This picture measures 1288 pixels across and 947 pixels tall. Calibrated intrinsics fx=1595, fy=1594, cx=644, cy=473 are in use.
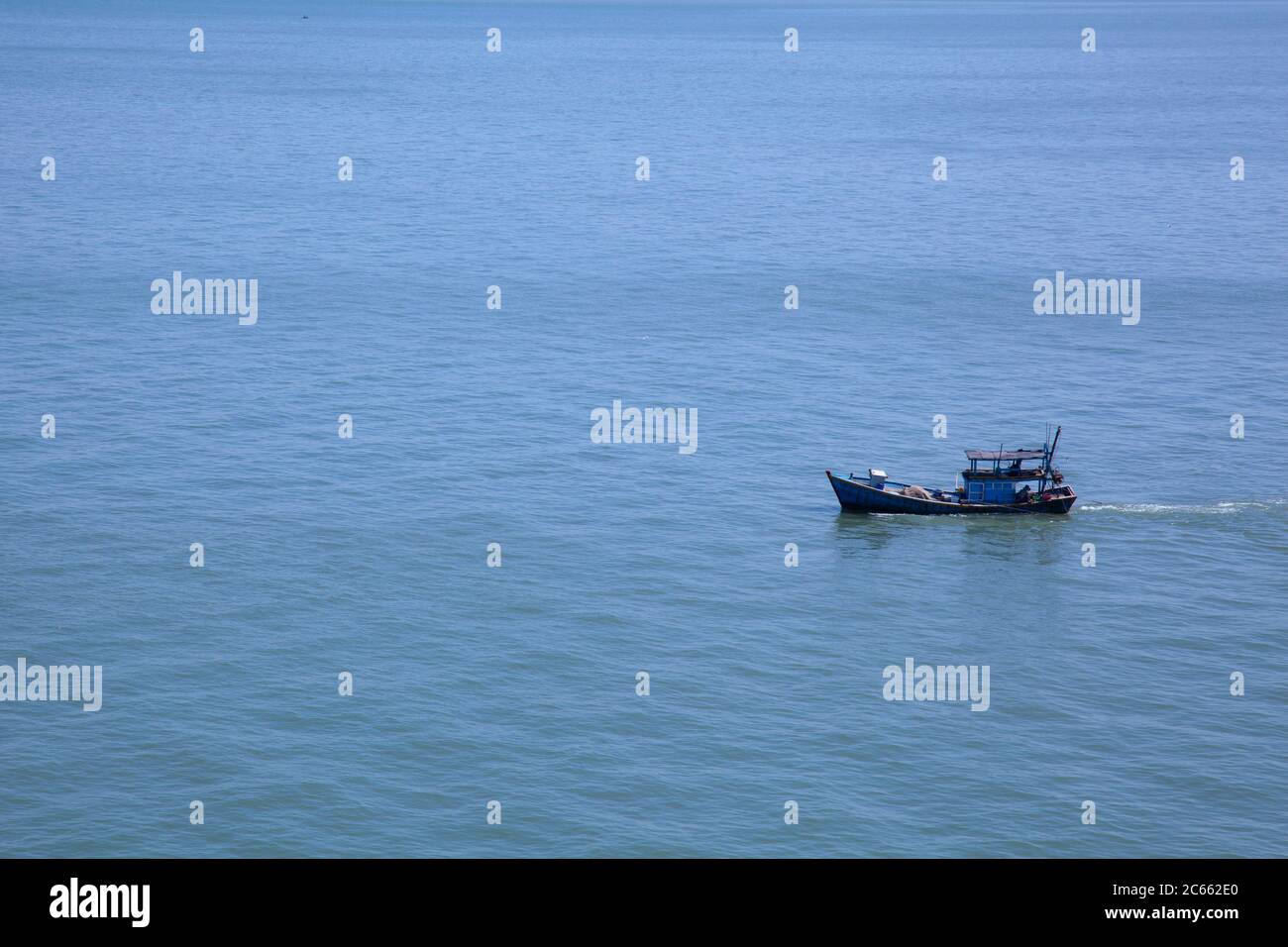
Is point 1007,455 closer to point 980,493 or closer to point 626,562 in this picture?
point 980,493

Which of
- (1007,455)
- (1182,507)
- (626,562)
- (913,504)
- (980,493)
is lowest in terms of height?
(626,562)

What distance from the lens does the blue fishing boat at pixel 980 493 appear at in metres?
87.1

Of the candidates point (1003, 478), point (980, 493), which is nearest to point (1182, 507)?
point (1003, 478)

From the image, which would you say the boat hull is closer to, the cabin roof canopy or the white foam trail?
the cabin roof canopy

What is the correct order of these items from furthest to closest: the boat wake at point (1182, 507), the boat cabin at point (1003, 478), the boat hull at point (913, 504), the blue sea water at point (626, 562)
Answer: the boat wake at point (1182, 507), the boat cabin at point (1003, 478), the boat hull at point (913, 504), the blue sea water at point (626, 562)

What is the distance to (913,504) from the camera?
87.6 metres

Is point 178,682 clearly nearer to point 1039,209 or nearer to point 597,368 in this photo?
point 597,368

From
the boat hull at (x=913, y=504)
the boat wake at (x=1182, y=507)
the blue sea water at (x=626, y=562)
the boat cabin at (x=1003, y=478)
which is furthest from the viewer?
the boat wake at (x=1182, y=507)

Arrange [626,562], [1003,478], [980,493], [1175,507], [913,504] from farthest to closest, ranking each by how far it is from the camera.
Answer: [1175,507]
[980,493]
[913,504]
[1003,478]
[626,562]

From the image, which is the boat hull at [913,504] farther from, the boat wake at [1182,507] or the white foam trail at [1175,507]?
the white foam trail at [1175,507]

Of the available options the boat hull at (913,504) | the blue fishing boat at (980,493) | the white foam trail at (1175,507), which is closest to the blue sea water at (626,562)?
the white foam trail at (1175,507)

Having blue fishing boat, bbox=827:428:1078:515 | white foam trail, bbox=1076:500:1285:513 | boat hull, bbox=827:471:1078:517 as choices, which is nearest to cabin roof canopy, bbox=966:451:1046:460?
blue fishing boat, bbox=827:428:1078:515

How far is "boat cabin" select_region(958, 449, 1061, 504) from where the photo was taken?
87.2 m

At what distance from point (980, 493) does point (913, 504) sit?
12.3 ft
